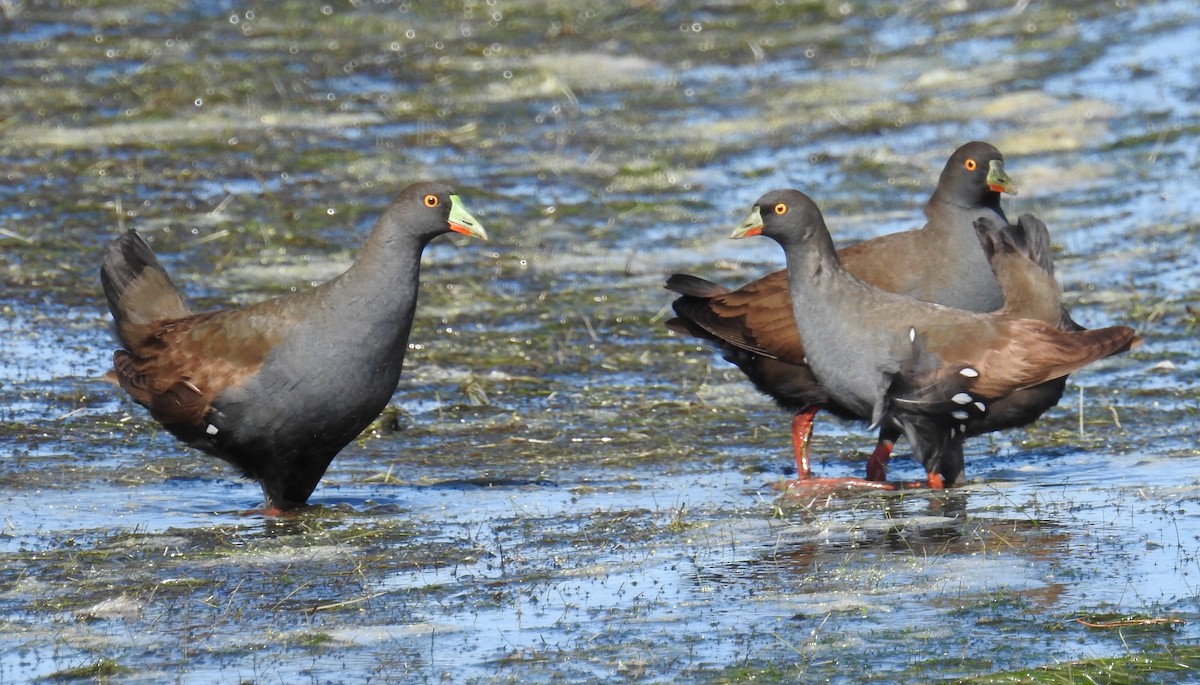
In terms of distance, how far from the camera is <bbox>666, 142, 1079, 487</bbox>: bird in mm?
9141

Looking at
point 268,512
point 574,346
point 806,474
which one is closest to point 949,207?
point 806,474

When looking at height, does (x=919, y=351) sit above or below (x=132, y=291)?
below

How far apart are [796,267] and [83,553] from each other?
3.47 m

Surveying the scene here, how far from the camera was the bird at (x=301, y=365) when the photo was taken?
7.89 m

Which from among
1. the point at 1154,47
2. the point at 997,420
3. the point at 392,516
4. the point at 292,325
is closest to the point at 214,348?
the point at 292,325

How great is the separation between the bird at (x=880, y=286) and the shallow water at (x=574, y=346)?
440mm

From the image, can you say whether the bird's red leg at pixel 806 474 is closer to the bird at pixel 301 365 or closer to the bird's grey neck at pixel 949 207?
the bird's grey neck at pixel 949 207

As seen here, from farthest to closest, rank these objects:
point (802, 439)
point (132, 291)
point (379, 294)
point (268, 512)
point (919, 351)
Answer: point (802, 439), point (132, 291), point (919, 351), point (268, 512), point (379, 294)

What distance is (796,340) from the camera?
912cm

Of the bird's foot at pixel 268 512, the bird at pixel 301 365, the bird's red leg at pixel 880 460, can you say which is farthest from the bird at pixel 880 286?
the bird's foot at pixel 268 512

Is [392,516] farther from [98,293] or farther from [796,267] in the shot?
[98,293]

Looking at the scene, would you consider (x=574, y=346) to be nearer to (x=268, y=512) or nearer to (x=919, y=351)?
(x=919, y=351)

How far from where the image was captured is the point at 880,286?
9555 millimetres

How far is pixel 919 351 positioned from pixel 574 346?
11.1ft
